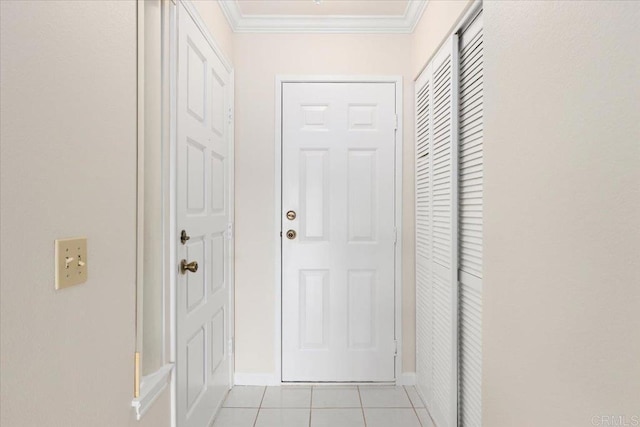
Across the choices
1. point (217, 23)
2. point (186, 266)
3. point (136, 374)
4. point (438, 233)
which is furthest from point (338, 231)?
point (136, 374)

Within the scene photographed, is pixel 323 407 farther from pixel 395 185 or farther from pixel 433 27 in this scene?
pixel 433 27

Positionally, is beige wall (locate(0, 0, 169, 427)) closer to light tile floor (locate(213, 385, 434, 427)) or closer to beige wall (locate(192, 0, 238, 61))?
beige wall (locate(192, 0, 238, 61))

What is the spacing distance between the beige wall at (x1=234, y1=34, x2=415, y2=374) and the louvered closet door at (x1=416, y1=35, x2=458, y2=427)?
0.17m

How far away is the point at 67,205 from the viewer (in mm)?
973

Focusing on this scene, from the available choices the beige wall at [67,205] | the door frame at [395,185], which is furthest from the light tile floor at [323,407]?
the beige wall at [67,205]

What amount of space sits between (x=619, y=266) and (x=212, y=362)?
79.6 inches

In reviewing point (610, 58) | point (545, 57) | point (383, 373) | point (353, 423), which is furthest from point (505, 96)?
point (383, 373)

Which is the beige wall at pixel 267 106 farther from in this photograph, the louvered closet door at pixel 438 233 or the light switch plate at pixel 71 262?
the light switch plate at pixel 71 262

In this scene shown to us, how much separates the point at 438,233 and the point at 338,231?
2.48 ft

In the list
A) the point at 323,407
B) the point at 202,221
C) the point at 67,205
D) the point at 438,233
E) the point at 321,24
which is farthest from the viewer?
the point at 321,24

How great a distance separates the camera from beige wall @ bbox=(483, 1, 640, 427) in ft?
2.80

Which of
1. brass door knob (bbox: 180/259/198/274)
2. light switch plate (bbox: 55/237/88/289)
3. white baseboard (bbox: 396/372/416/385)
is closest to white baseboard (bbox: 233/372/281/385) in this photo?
white baseboard (bbox: 396/372/416/385)

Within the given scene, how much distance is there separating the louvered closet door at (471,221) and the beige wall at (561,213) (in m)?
0.26

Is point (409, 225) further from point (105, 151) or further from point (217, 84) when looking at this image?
point (105, 151)
